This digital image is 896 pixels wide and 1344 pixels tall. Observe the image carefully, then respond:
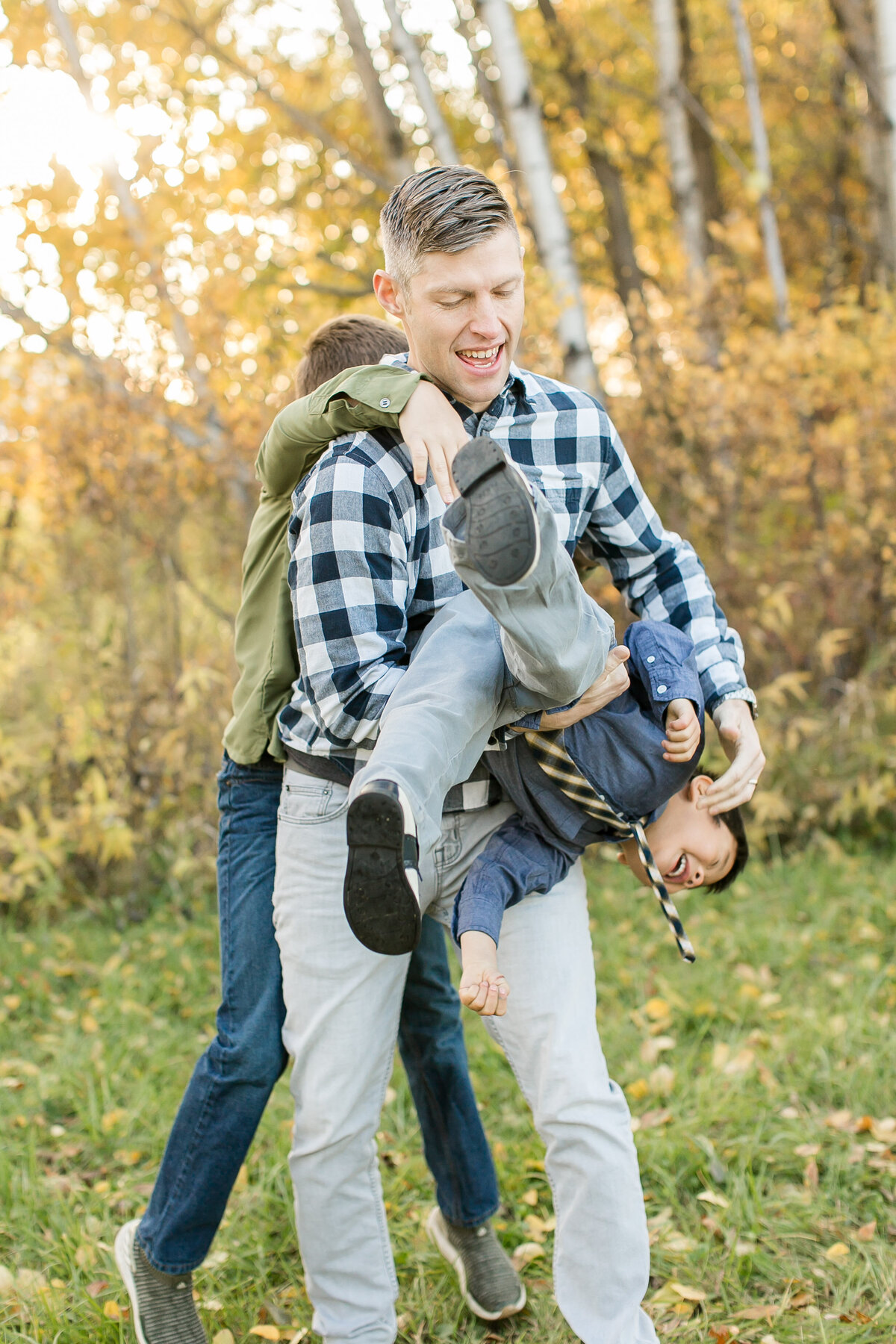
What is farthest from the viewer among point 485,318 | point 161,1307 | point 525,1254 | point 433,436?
point 525,1254

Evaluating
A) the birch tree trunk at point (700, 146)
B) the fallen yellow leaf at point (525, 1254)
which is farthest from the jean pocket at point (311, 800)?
the birch tree trunk at point (700, 146)

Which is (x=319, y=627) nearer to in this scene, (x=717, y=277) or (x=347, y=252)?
(x=717, y=277)

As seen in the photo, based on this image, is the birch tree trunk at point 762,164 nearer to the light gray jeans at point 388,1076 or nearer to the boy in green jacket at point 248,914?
the boy in green jacket at point 248,914

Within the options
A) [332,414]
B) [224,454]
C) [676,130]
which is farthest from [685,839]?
[676,130]

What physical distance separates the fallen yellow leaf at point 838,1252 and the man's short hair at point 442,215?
7.38 ft

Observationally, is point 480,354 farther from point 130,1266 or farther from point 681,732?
point 130,1266

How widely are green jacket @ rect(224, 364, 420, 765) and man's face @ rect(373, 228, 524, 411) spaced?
0.09 meters

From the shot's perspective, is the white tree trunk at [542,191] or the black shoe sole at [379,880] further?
the white tree trunk at [542,191]

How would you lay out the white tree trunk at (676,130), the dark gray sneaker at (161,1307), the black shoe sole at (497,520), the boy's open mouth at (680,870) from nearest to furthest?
the black shoe sole at (497,520) → the dark gray sneaker at (161,1307) → the boy's open mouth at (680,870) → the white tree trunk at (676,130)

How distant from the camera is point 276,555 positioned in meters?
2.18

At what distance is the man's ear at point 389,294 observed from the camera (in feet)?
6.81

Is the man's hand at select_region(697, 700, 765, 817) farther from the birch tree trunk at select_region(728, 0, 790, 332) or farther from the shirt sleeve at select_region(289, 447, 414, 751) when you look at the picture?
the birch tree trunk at select_region(728, 0, 790, 332)

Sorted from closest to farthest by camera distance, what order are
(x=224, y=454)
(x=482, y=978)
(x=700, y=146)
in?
(x=482, y=978) < (x=224, y=454) < (x=700, y=146)

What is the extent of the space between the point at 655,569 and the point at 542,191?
11.4ft
